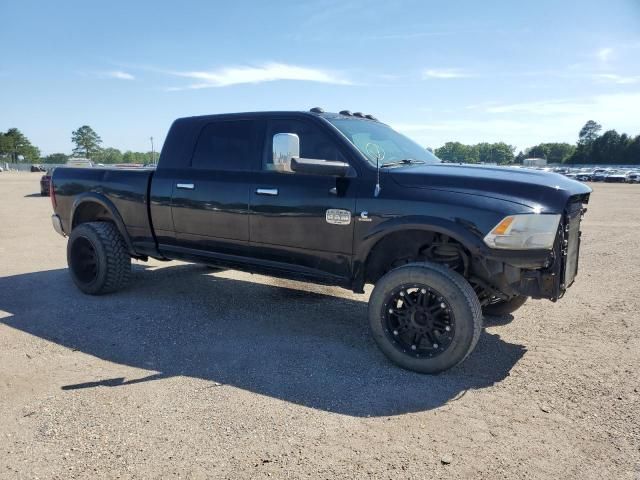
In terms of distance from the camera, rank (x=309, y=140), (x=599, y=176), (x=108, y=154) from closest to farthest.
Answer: (x=309, y=140) < (x=599, y=176) < (x=108, y=154)

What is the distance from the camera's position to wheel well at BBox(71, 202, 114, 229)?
6.02 m

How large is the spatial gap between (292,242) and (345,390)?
4.67 ft

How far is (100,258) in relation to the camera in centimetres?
552

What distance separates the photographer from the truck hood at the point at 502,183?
346 cm

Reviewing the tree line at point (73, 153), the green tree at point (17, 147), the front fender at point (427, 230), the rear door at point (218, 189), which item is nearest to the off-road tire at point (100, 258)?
the rear door at point (218, 189)

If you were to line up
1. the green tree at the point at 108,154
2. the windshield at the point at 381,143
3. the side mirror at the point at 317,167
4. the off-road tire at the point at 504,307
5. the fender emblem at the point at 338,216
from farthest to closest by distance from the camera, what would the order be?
1. the green tree at the point at 108,154
2. the off-road tire at the point at 504,307
3. the windshield at the point at 381,143
4. the fender emblem at the point at 338,216
5. the side mirror at the point at 317,167

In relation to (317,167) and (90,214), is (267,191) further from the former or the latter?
(90,214)

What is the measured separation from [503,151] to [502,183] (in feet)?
424

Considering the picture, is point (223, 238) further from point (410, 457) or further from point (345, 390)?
point (410, 457)

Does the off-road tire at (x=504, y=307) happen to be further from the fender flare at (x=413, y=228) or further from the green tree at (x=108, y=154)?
the green tree at (x=108, y=154)

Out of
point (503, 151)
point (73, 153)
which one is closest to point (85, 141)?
point (73, 153)

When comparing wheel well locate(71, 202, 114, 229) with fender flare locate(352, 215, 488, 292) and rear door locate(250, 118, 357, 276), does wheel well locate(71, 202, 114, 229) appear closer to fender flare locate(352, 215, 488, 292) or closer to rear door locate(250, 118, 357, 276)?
rear door locate(250, 118, 357, 276)

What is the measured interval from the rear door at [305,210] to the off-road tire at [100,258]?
1.94 meters

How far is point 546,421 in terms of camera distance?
121 inches
